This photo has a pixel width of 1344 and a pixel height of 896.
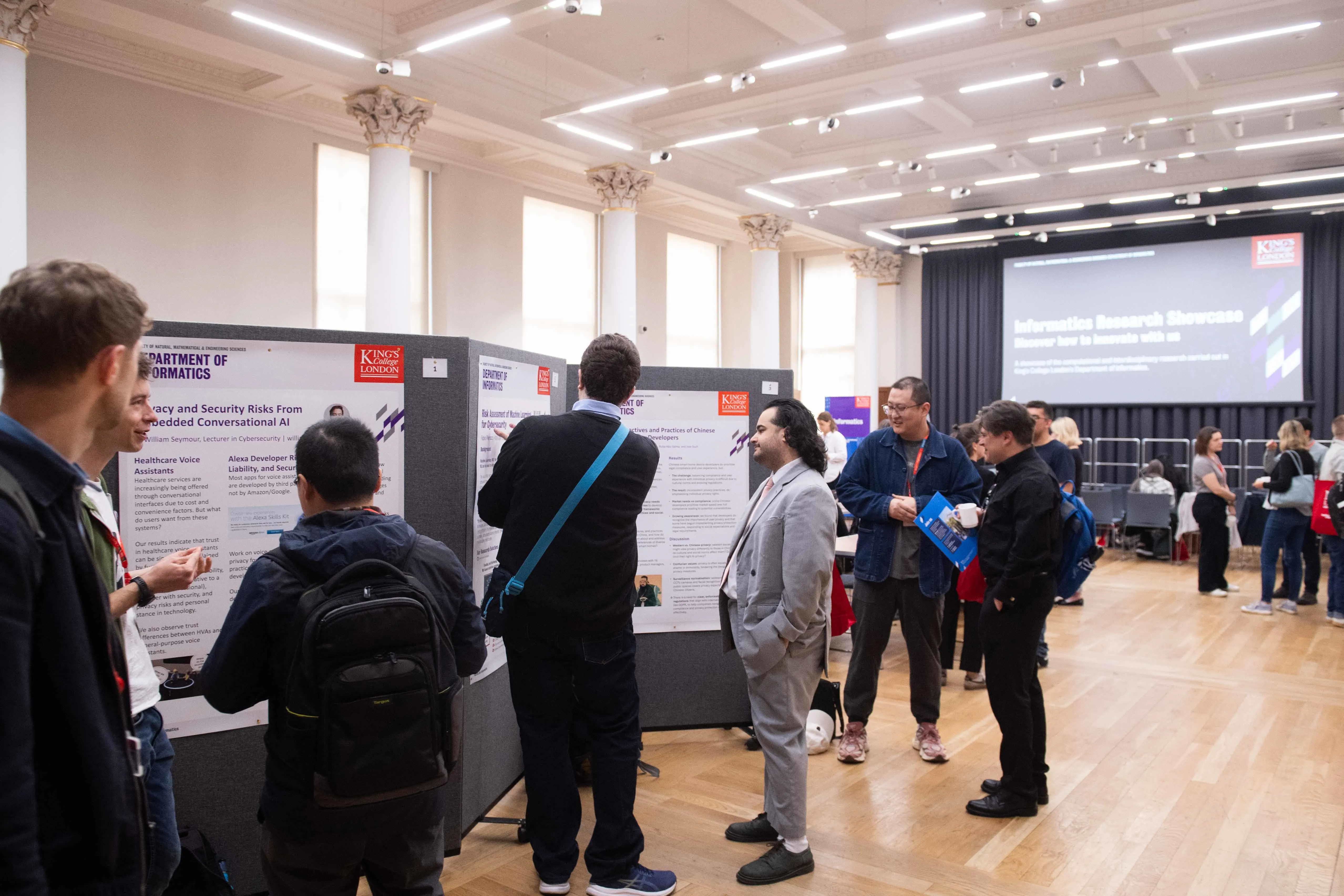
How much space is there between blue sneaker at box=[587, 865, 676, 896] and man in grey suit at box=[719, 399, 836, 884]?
0.24 meters

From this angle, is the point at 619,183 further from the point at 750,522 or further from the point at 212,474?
the point at 212,474

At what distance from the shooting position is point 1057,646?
5867 mm

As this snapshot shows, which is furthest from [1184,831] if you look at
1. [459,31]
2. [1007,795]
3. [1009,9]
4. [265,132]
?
[265,132]

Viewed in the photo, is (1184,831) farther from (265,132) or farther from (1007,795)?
(265,132)

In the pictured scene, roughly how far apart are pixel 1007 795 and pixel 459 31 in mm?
6285

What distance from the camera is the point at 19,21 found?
5863mm

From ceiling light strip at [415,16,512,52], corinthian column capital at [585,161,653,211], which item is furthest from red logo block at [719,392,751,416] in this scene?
corinthian column capital at [585,161,653,211]

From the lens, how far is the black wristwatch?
5.74 feet

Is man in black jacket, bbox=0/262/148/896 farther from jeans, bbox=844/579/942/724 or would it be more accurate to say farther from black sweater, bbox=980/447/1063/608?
jeans, bbox=844/579/942/724

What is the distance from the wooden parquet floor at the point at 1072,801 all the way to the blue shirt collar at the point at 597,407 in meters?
1.44

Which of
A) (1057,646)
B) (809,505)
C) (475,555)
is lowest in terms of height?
(1057,646)

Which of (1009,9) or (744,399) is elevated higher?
(1009,9)

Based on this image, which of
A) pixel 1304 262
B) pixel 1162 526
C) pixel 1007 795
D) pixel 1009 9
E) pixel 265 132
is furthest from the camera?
pixel 1304 262

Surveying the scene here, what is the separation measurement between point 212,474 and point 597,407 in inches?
42.6
